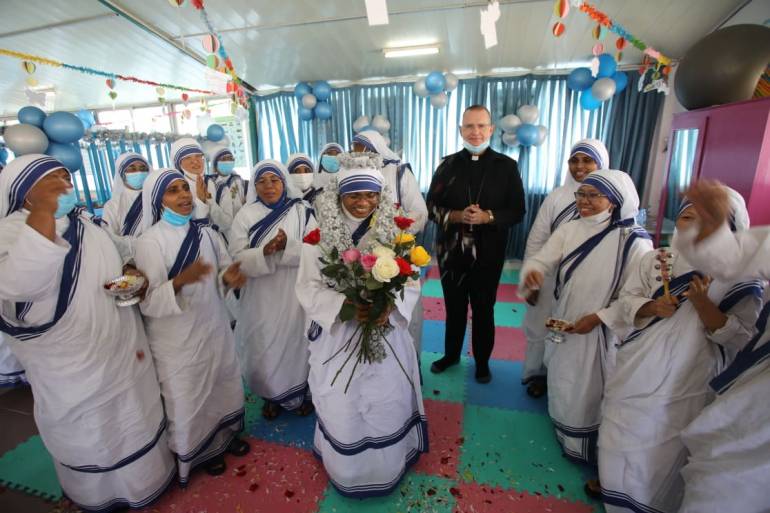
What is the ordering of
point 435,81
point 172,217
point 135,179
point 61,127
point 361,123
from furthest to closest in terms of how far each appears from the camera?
point 361,123 → point 435,81 → point 61,127 → point 135,179 → point 172,217

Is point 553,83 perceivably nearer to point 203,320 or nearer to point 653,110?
point 653,110

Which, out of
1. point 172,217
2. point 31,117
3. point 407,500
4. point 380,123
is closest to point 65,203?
point 172,217

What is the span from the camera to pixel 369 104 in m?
7.05

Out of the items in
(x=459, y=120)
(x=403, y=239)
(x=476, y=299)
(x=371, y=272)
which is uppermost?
(x=459, y=120)

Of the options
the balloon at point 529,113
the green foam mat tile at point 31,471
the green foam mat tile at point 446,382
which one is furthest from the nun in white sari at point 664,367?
the balloon at point 529,113

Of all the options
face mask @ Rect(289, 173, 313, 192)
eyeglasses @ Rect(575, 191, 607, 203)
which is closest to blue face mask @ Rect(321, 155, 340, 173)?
face mask @ Rect(289, 173, 313, 192)

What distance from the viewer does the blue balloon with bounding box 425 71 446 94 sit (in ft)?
19.4

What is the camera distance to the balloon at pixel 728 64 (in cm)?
287

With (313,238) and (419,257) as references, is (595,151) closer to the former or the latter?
(419,257)

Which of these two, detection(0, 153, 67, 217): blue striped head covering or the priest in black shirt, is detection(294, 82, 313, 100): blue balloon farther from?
detection(0, 153, 67, 217): blue striped head covering

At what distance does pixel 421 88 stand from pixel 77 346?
5.84m

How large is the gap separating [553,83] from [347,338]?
624 centimetres

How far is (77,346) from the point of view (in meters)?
1.83

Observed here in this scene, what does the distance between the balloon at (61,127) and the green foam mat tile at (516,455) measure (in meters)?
5.04
